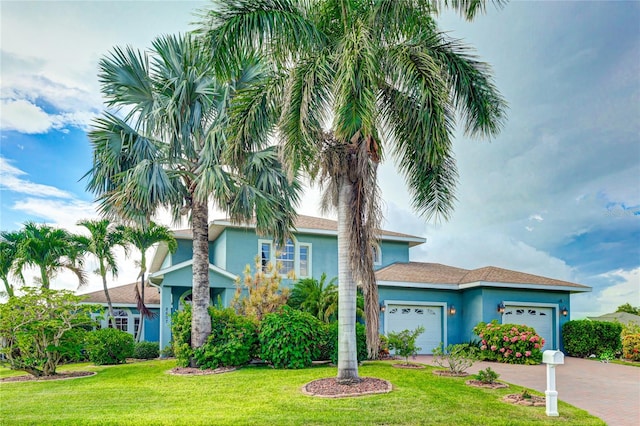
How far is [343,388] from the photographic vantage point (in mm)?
9508

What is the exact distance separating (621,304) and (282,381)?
32771 millimetres

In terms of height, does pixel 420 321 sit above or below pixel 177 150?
below

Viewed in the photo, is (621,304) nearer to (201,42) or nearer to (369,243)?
(369,243)

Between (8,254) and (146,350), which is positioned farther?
(8,254)

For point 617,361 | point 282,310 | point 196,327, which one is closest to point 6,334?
point 196,327

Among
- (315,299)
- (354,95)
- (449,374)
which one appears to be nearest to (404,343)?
(449,374)

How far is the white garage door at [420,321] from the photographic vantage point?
1791 cm

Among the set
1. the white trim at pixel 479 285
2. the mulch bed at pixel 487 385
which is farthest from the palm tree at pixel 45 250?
the mulch bed at pixel 487 385

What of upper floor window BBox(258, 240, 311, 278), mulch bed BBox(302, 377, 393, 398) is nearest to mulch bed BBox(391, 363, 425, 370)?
mulch bed BBox(302, 377, 393, 398)

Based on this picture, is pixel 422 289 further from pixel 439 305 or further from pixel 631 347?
pixel 631 347

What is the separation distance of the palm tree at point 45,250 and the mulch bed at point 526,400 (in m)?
16.8

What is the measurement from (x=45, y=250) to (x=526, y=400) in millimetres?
18314

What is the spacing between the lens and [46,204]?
14508mm

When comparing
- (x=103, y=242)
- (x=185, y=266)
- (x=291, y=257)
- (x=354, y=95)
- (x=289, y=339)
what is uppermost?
(x=354, y=95)
